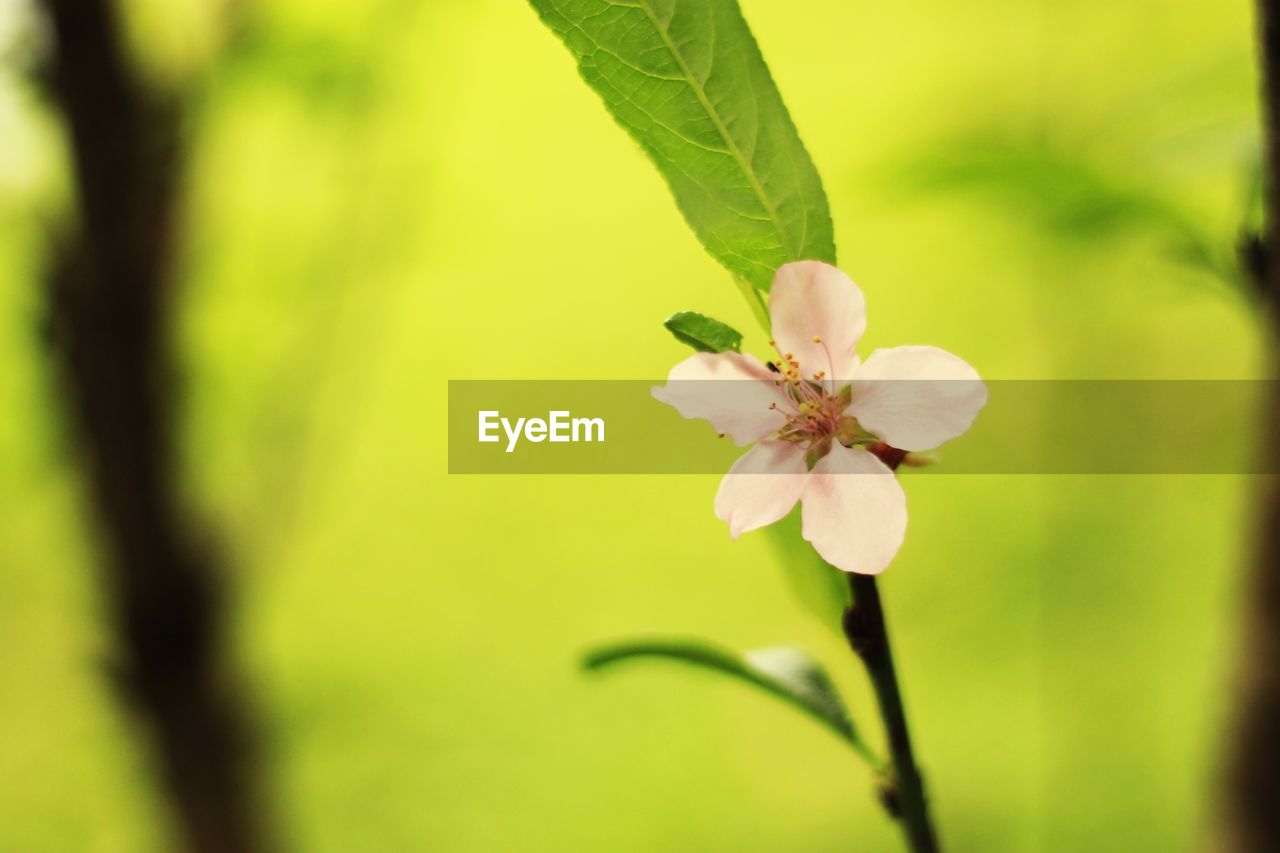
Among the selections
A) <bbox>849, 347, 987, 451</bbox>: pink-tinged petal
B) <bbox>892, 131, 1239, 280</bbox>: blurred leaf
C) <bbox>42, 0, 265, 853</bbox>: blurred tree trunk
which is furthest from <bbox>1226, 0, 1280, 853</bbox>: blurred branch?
<bbox>42, 0, 265, 853</bbox>: blurred tree trunk

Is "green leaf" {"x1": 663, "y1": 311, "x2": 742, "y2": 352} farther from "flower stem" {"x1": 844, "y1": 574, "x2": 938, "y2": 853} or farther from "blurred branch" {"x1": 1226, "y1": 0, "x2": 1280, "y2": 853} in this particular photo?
"blurred branch" {"x1": 1226, "y1": 0, "x2": 1280, "y2": 853}

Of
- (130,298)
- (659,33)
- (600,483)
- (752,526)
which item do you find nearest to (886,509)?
(752,526)

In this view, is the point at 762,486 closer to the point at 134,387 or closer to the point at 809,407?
the point at 809,407

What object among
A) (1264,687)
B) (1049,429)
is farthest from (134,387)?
(1049,429)

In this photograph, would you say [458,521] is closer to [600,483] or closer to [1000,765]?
[600,483]

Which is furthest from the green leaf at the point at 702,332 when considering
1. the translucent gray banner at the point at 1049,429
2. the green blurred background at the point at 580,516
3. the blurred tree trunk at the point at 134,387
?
the green blurred background at the point at 580,516
